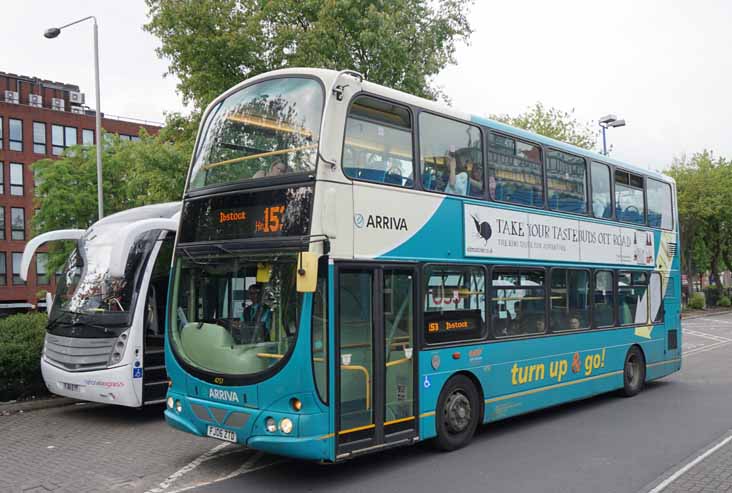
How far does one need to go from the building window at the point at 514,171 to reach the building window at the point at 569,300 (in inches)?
50.5

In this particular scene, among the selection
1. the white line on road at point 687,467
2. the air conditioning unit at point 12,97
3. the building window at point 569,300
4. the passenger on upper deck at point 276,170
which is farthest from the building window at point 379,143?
the air conditioning unit at point 12,97

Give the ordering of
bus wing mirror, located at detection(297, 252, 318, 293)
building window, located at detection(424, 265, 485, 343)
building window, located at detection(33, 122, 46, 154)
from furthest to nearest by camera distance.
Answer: building window, located at detection(33, 122, 46, 154) → building window, located at detection(424, 265, 485, 343) → bus wing mirror, located at detection(297, 252, 318, 293)

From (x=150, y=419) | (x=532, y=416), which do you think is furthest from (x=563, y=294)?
(x=150, y=419)

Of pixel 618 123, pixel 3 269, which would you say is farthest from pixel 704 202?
pixel 3 269

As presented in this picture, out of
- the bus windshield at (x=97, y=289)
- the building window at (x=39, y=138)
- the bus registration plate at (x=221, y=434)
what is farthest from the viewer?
the building window at (x=39, y=138)

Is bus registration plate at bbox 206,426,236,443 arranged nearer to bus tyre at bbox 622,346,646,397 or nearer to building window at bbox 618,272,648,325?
building window at bbox 618,272,648,325

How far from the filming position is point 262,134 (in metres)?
7.60

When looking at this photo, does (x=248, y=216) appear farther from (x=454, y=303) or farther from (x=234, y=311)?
(x=454, y=303)

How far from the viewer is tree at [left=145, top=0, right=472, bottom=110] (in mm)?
17516

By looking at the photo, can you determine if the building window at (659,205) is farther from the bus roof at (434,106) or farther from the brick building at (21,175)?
the brick building at (21,175)

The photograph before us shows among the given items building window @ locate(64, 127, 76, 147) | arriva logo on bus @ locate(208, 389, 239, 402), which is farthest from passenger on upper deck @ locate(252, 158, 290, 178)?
building window @ locate(64, 127, 76, 147)

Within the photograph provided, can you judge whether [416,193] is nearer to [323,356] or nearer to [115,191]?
[323,356]

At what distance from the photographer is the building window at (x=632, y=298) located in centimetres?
1250

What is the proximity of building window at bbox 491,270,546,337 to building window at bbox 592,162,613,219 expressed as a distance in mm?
2334
